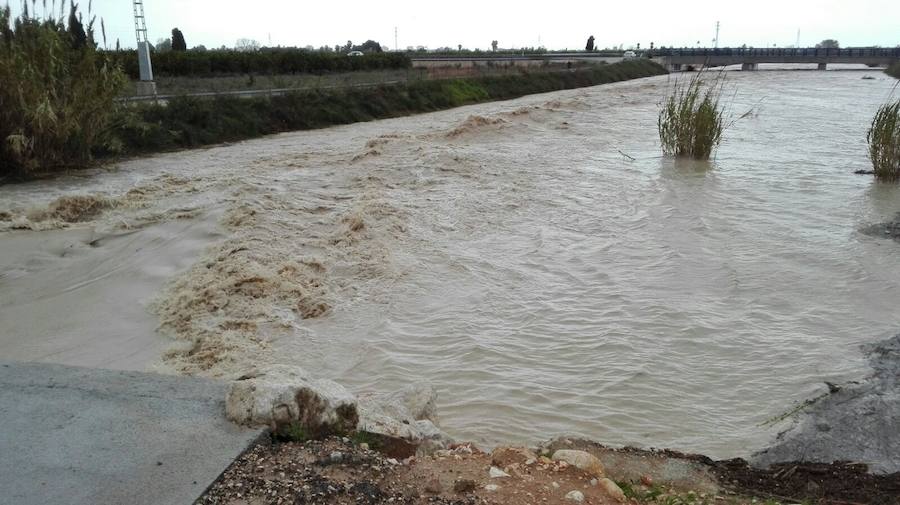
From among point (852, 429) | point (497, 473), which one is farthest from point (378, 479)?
point (852, 429)

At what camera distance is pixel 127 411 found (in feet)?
12.3

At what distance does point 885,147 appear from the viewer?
14.6m

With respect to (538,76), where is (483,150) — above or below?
below

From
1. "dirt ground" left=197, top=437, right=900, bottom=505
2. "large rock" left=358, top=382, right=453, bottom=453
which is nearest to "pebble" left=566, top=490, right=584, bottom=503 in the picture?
"dirt ground" left=197, top=437, right=900, bottom=505

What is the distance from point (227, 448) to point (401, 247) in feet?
22.5

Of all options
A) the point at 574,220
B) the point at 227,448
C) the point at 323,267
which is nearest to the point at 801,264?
the point at 574,220

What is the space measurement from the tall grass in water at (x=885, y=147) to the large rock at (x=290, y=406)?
13949 mm

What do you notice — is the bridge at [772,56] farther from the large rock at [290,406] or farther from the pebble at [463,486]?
the pebble at [463,486]

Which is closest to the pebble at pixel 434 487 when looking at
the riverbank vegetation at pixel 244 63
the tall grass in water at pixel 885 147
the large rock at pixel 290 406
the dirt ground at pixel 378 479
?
the dirt ground at pixel 378 479

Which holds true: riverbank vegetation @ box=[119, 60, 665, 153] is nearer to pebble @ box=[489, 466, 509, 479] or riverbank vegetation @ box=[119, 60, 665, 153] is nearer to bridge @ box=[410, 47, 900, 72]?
pebble @ box=[489, 466, 509, 479]

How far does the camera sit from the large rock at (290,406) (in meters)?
3.63

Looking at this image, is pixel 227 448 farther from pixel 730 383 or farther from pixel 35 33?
pixel 35 33

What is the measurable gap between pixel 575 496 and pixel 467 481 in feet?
1.63

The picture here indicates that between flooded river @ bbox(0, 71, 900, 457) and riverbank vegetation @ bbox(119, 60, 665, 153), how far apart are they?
12.0 feet
